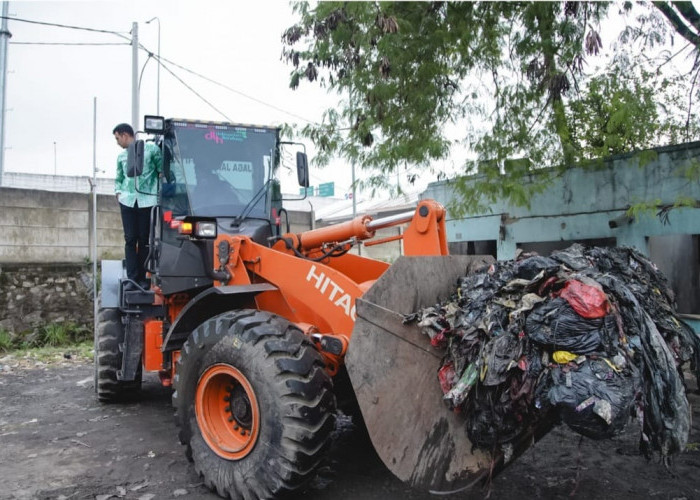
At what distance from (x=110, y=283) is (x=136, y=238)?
837 mm

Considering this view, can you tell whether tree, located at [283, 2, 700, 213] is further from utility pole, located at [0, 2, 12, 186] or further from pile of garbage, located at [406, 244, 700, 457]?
utility pole, located at [0, 2, 12, 186]

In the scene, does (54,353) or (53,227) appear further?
(53,227)

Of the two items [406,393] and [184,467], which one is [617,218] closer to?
[406,393]

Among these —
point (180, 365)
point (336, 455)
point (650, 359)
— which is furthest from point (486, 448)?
point (180, 365)

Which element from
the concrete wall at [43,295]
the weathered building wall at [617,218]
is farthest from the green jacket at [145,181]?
the concrete wall at [43,295]

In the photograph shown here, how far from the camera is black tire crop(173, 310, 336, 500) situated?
346cm

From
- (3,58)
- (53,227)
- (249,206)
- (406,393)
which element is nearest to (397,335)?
(406,393)

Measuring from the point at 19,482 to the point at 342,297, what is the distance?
2.86 m

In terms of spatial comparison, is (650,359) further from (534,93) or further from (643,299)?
(534,93)

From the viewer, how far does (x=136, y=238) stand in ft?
21.4

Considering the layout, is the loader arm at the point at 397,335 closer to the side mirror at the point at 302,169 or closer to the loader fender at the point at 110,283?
the side mirror at the point at 302,169

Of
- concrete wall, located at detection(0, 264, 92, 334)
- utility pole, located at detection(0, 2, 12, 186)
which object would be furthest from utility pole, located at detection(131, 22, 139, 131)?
concrete wall, located at detection(0, 264, 92, 334)

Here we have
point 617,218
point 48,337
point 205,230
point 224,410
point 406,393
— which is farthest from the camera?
point 48,337

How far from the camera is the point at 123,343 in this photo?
254 inches
